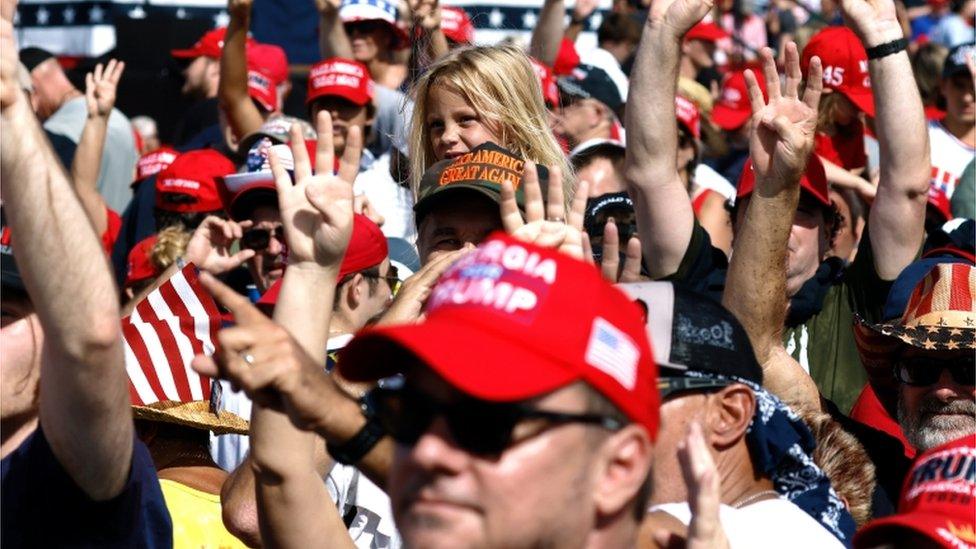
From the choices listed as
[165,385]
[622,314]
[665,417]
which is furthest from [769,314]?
[622,314]

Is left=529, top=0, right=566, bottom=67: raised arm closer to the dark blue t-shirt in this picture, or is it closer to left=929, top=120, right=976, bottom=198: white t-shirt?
left=929, top=120, right=976, bottom=198: white t-shirt

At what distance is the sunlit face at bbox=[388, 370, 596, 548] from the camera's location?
232 cm

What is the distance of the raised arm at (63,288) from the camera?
2760 mm

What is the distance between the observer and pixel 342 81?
791 centimetres

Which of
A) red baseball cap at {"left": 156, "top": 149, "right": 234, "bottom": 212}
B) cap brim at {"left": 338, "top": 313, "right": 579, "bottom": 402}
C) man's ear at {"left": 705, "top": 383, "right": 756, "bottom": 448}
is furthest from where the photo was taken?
red baseball cap at {"left": 156, "top": 149, "right": 234, "bottom": 212}

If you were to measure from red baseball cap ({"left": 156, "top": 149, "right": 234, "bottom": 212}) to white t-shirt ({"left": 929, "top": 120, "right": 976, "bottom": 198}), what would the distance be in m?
3.02

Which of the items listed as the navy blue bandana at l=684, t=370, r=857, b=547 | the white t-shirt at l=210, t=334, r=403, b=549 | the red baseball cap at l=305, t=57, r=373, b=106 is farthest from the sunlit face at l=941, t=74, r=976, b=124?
the navy blue bandana at l=684, t=370, r=857, b=547

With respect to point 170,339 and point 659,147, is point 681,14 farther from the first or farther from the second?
point 170,339

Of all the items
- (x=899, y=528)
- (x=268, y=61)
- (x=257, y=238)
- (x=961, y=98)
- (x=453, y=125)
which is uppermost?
(x=899, y=528)

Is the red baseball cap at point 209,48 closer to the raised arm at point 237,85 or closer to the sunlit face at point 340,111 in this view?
the raised arm at point 237,85

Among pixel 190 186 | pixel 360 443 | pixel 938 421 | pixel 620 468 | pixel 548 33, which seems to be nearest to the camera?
pixel 620 468

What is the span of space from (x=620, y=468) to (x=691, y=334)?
2.36 feet

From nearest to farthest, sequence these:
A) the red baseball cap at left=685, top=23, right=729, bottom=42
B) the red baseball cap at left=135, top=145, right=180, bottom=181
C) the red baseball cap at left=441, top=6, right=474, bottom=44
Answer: the red baseball cap at left=135, top=145, right=180, bottom=181
the red baseball cap at left=441, top=6, right=474, bottom=44
the red baseball cap at left=685, top=23, right=729, bottom=42

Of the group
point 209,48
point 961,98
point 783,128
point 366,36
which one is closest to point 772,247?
point 783,128
